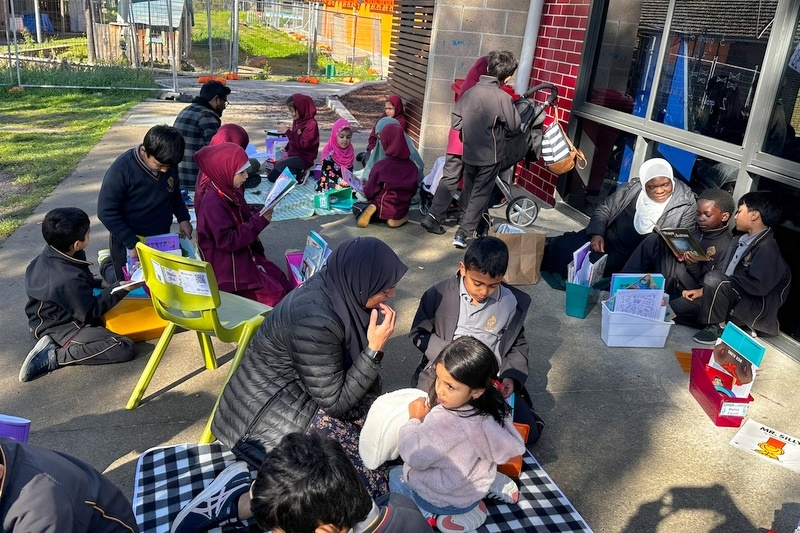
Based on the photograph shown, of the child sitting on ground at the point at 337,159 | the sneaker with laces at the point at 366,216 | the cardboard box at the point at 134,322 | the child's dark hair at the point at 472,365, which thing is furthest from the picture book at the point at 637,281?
the child sitting on ground at the point at 337,159

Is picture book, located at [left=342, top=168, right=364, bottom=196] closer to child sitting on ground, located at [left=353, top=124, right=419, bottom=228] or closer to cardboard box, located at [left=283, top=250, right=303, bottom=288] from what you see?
child sitting on ground, located at [left=353, top=124, right=419, bottom=228]

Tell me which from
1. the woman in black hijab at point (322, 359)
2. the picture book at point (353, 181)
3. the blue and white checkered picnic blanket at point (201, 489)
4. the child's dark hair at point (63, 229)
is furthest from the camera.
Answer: the picture book at point (353, 181)

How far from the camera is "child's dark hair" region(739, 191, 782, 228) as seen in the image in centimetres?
474

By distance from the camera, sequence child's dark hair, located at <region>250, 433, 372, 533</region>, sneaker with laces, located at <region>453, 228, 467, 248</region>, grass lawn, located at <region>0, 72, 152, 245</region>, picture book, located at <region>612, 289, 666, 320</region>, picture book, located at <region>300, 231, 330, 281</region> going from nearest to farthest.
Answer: child's dark hair, located at <region>250, 433, 372, 533</region> → picture book, located at <region>300, 231, 330, 281</region> → picture book, located at <region>612, 289, 666, 320</region> → sneaker with laces, located at <region>453, 228, 467, 248</region> → grass lawn, located at <region>0, 72, 152, 245</region>

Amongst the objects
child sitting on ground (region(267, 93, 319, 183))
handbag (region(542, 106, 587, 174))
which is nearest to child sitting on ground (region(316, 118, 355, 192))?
child sitting on ground (region(267, 93, 319, 183))

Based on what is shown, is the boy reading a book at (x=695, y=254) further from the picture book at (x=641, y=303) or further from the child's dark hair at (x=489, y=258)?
the child's dark hair at (x=489, y=258)

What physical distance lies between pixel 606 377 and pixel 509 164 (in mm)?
2987

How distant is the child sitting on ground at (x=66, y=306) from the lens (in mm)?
4086

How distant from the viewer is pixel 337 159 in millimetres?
8375

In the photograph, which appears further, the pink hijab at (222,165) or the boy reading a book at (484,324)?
the pink hijab at (222,165)

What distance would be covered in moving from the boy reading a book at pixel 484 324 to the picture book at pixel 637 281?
147 cm

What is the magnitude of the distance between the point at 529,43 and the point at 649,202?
142 inches

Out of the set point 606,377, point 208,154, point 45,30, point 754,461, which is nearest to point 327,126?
point 208,154

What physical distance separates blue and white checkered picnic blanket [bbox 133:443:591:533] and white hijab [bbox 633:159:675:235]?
109 inches
